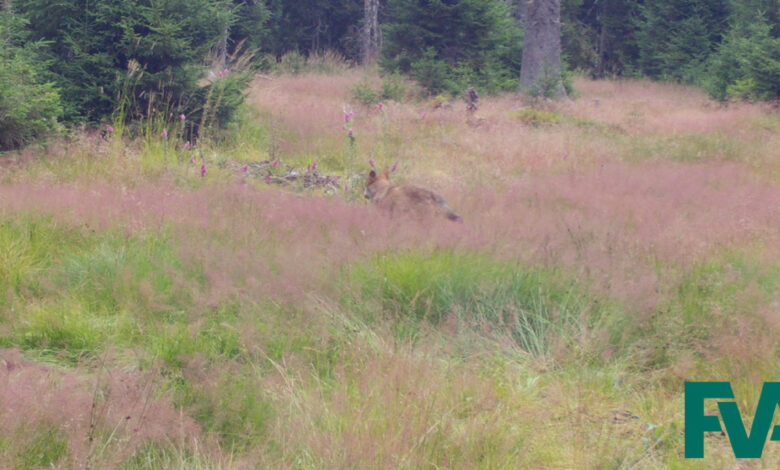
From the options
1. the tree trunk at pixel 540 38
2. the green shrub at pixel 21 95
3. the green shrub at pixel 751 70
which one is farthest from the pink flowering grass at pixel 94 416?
the green shrub at pixel 751 70

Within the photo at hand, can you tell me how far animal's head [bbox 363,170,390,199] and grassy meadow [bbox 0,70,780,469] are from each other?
259mm

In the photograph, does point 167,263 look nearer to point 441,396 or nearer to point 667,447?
point 441,396

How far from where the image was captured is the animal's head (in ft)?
24.2

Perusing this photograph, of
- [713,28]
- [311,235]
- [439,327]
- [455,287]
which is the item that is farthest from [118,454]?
[713,28]

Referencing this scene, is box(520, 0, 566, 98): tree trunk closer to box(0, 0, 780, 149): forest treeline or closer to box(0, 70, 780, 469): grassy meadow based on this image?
box(0, 0, 780, 149): forest treeline

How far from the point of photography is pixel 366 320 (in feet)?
14.6

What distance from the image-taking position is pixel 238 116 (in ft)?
36.4

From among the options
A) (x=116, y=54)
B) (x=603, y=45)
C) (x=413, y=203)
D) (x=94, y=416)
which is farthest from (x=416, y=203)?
(x=603, y=45)

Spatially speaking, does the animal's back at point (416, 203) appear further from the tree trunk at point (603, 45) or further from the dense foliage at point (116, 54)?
the tree trunk at point (603, 45)

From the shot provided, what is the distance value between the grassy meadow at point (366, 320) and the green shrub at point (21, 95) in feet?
1.46

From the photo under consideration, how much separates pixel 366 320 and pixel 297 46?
2931 centimetres

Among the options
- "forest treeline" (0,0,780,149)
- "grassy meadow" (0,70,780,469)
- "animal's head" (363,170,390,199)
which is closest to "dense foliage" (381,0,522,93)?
"forest treeline" (0,0,780,149)

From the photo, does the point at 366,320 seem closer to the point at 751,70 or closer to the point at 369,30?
the point at 751,70

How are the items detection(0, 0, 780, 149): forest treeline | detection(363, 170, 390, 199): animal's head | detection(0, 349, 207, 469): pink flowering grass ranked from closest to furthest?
detection(0, 349, 207, 469): pink flowering grass → detection(363, 170, 390, 199): animal's head → detection(0, 0, 780, 149): forest treeline
